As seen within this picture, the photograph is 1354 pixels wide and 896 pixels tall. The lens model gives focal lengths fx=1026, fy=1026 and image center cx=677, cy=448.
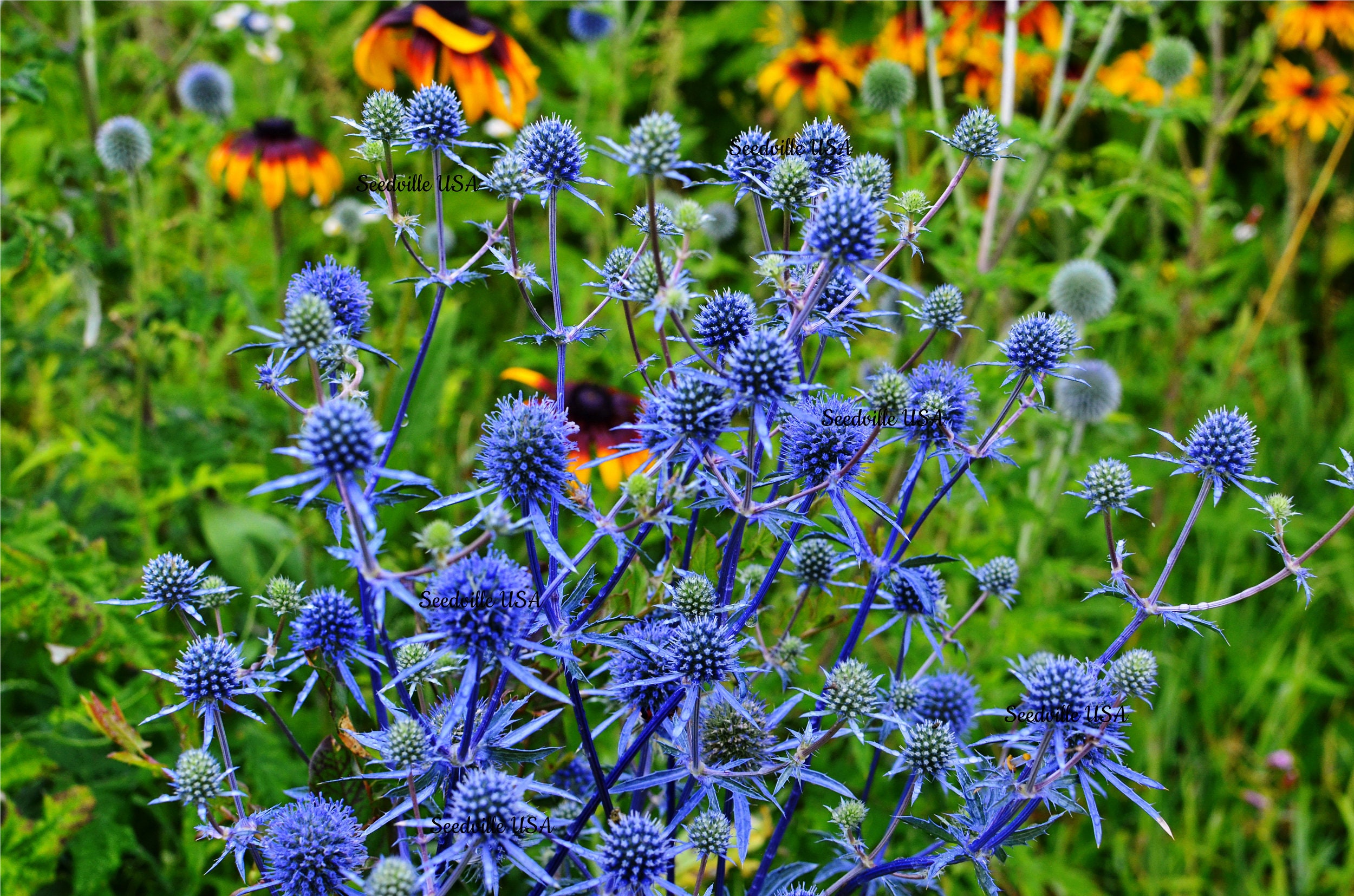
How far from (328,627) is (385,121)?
638 mm

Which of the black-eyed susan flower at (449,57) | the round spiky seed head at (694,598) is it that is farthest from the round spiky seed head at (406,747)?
the black-eyed susan flower at (449,57)

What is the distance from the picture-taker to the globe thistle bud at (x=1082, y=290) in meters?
2.95

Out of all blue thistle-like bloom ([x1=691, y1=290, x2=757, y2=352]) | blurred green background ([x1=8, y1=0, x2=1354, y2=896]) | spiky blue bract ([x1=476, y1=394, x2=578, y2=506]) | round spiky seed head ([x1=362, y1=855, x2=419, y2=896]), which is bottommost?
blurred green background ([x1=8, y1=0, x2=1354, y2=896])

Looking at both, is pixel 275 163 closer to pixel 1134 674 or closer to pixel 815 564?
pixel 815 564

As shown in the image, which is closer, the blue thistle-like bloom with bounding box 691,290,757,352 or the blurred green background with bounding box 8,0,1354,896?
the blue thistle-like bloom with bounding box 691,290,757,352

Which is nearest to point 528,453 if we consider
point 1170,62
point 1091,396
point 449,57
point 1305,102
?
point 449,57

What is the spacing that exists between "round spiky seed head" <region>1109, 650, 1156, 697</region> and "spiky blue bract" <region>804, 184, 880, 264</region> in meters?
0.68

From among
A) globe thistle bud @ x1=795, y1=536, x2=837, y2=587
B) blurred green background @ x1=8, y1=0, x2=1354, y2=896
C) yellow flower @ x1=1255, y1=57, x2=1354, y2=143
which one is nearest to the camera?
globe thistle bud @ x1=795, y1=536, x2=837, y2=587

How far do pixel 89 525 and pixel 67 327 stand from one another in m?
1.01

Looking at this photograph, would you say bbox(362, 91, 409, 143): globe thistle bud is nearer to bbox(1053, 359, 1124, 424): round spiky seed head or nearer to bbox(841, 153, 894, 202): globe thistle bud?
bbox(841, 153, 894, 202): globe thistle bud

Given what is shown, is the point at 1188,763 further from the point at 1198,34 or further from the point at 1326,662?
the point at 1198,34

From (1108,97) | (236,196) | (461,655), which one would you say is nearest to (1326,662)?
(1108,97)

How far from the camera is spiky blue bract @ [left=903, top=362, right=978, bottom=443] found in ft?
4.34

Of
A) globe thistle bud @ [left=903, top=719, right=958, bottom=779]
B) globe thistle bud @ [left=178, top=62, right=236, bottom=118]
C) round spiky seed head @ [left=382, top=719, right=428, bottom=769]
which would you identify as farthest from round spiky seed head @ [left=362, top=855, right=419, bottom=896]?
globe thistle bud @ [left=178, top=62, right=236, bottom=118]
